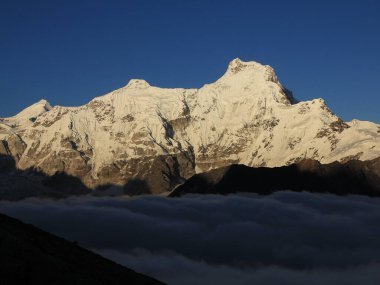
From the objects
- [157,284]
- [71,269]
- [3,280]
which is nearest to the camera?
[3,280]

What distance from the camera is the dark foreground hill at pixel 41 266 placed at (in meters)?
160

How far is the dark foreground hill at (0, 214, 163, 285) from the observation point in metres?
160

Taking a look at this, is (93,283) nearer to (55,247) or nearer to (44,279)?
(44,279)

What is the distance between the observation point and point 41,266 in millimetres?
163125

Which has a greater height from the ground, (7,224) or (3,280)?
(7,224)

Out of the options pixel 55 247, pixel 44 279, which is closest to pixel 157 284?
pixel 55 247

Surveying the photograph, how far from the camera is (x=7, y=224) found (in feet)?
641

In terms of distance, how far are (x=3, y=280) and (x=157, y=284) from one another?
161 feet

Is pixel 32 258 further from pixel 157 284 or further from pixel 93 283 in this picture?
pixel 157 284

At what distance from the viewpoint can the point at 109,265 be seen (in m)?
200

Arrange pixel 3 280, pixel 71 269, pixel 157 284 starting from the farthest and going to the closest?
pixel 157 284 < pixel 71 269 < pixel 3 280

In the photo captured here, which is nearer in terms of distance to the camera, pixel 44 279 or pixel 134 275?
pixel 44 279

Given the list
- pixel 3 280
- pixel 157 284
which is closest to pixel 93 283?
pixel 3 280

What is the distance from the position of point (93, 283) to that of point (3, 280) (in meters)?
19.9
